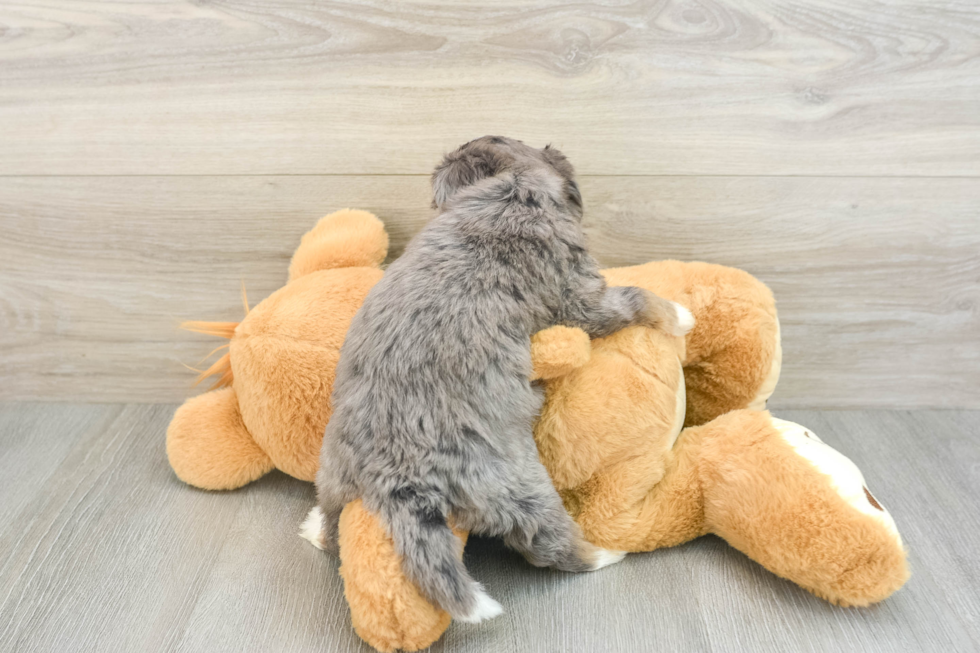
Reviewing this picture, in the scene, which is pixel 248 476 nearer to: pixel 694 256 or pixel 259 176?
pixel 259 176

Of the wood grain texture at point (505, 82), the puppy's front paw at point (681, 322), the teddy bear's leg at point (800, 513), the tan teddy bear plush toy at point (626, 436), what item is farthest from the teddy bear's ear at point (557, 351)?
the wood grain texture at point (505, 82)

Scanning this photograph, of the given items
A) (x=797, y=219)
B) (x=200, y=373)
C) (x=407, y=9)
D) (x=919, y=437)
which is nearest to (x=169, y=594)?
(x=200, y=373)

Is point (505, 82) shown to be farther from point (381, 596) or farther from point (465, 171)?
point (381, 596)

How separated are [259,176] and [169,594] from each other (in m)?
0.60

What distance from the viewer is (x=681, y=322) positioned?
85 centimetres

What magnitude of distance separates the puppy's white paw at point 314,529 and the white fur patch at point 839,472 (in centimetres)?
60

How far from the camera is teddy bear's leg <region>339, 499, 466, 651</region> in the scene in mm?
713

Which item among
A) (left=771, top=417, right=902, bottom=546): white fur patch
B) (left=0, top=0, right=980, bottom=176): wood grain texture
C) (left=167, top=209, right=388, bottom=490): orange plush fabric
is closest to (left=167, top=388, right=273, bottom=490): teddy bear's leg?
(left=167, top=209, right=388, bottom=490): orange plush fabric

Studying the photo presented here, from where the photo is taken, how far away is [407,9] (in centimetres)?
96

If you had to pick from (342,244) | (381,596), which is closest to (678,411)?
(381,596)

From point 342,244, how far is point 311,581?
1.52 feet

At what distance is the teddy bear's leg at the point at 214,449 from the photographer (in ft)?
3.33

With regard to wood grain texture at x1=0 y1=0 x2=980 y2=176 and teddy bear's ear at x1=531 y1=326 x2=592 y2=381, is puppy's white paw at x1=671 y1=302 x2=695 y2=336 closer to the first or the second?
teddy bear's ear at x1=531 y1=326 x2=592 y2=381

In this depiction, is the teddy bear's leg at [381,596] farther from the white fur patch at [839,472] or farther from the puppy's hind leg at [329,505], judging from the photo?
the white fur patch at [839,472]
